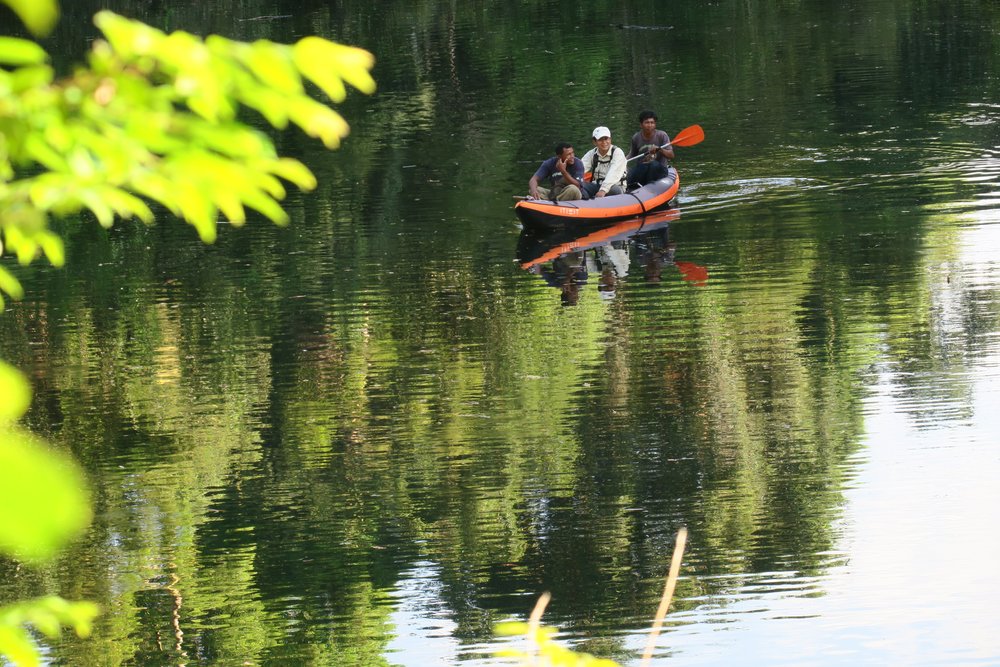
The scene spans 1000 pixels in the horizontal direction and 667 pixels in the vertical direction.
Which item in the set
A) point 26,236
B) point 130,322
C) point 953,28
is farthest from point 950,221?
point 953,28

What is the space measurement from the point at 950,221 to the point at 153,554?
10.2 metres

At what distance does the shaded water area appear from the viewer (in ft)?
22.9

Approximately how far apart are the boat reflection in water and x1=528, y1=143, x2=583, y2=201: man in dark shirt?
1.37 ft

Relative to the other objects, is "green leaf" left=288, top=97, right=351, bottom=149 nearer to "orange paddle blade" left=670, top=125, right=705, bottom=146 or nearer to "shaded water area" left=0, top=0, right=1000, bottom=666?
"shaded water area" left=0, top=0, right=1000, bottom=666

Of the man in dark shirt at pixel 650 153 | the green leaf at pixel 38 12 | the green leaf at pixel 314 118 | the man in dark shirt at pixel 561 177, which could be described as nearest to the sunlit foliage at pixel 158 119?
the green leaf at pixel 314 118

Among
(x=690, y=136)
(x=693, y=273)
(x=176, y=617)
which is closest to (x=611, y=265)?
(x=693, y=273)

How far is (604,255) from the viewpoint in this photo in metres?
15.4

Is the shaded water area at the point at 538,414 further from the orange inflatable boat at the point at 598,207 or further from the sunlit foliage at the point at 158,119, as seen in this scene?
the sunlit foliage at the point at 158,119

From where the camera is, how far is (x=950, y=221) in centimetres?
1531

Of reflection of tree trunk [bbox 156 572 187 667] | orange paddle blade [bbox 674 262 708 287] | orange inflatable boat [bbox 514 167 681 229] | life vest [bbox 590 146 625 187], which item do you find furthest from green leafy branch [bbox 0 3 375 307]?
life vest [bbox 590 146 625 187]

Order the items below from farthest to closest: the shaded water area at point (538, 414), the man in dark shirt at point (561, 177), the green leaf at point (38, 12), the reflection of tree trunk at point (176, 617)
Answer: the man in dark shirt at point (561, 177) < the shaded water area at point (538, 414) < the reflection of tree trunk at point (176, 617) < the green leaf at point (38, 12)

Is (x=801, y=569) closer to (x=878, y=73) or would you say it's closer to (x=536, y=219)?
(x=536, y=219)

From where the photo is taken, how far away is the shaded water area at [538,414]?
22.9 ft

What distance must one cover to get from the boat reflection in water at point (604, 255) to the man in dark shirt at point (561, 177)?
418 mm
